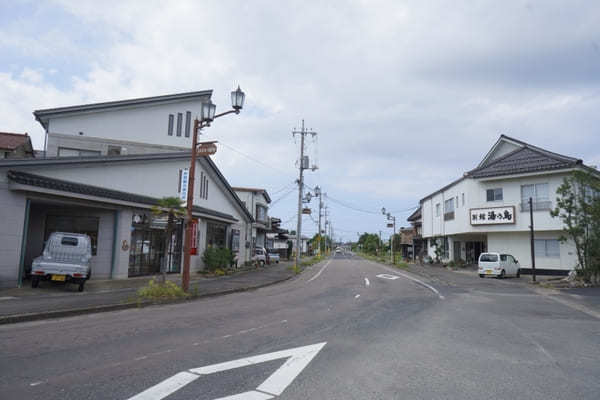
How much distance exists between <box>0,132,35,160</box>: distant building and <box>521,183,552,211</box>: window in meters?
32.7

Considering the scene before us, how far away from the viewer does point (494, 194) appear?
2925 cm

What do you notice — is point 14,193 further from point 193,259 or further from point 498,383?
point 498,383

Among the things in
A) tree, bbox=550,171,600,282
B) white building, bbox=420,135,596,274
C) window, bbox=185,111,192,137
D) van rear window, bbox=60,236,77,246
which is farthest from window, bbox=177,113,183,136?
tree, bbox=550,171,600,282

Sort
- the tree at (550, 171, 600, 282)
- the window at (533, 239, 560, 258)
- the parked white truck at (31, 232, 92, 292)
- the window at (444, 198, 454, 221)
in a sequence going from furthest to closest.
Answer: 1. the window at (444, 198, 454, 221)
2. the window at (533, 239, 560, 258)
3. the tree at (550, 171, 600, 282)
4. the parked white truck at (31, 232, 92, 292)

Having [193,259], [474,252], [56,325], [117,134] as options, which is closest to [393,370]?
[56,325]

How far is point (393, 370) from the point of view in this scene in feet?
17.6

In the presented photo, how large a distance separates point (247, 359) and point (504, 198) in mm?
27430

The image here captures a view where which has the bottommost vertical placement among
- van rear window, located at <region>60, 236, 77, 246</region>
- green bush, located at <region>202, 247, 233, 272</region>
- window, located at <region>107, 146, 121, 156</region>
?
green bush, located at <region>202, 247, 233, 272</region>

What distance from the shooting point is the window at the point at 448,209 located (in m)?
34.6

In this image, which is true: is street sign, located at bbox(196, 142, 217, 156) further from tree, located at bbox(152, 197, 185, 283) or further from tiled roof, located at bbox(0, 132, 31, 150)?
tiled roof, located at bbox(0, 132, 31, 150)

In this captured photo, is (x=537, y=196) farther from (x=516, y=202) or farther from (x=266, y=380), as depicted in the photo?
(x=266, y=380)

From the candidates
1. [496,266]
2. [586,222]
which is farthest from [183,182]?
[586,222]

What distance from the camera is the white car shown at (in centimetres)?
2448

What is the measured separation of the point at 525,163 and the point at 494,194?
296cm
